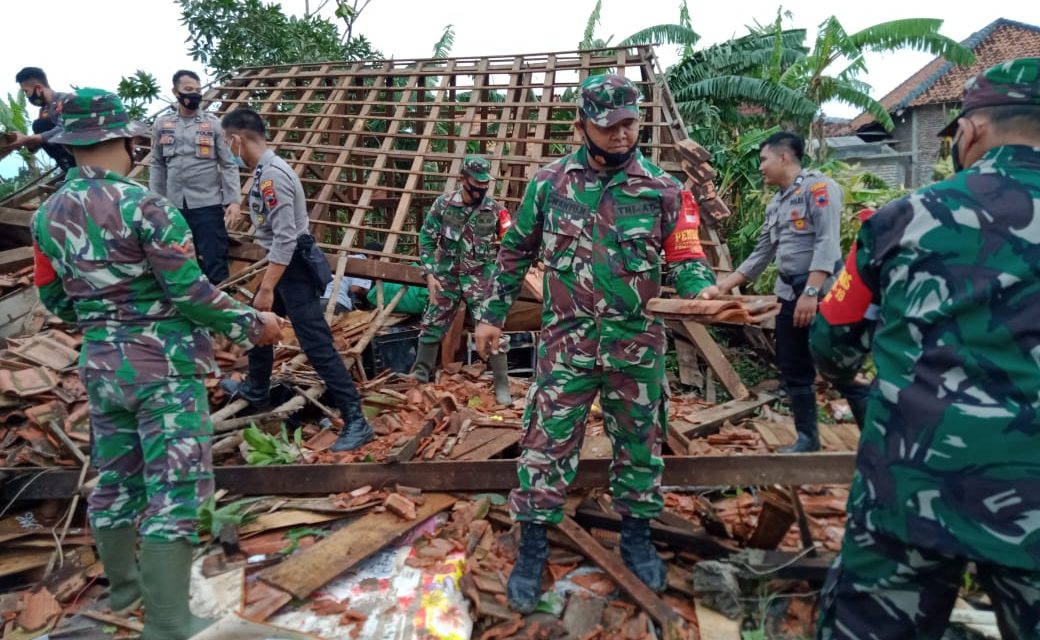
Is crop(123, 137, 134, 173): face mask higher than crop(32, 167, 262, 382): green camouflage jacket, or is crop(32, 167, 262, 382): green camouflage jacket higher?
crop(123, 137, 134, 173): face mask

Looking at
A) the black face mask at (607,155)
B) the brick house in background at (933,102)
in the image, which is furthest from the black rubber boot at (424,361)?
the brick house in background at (933,102)

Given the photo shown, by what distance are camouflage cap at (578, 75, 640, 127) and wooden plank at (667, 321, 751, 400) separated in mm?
3707

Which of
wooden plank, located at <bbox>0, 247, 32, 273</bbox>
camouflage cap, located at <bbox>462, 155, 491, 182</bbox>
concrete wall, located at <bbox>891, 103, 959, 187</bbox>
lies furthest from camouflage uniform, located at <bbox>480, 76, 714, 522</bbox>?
concrete wall, located at <bbox>891, 103, 959, 187</bbox>

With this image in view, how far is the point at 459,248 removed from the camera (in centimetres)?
610

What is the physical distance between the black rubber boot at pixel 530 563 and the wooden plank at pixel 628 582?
0.24 m

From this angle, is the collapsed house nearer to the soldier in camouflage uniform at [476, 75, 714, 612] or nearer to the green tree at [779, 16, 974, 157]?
the soldier in camouflage uniform at [476, 75, 714, 612]

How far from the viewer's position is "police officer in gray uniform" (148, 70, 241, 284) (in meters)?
5.99

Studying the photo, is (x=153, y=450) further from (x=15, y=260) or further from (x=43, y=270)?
(x=15, y=260)

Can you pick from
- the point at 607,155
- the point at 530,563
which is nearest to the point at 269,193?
the point at 607,155

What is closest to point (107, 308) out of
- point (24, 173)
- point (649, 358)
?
point (649, 358)

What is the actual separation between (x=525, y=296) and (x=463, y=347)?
3.07 ft

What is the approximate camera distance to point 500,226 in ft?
19.4

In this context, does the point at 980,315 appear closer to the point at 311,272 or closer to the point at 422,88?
the point at 311,272

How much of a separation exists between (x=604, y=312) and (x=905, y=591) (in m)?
1.61
